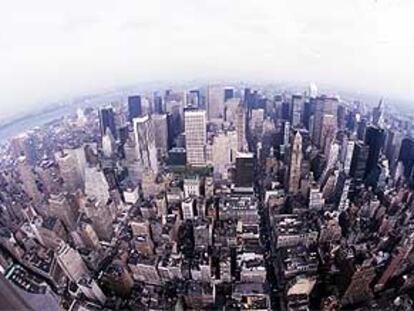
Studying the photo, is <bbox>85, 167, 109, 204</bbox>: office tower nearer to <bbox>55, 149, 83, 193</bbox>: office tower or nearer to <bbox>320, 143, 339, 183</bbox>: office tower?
<bbox>55, 149, 83, 193</bbox>: office tower

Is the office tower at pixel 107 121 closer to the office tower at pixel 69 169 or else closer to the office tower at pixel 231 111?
the office tower at pixel 69 169

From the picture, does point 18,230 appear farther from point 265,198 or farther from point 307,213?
point 307,213

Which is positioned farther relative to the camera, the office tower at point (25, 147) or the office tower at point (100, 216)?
the office tower at point (100, 216)

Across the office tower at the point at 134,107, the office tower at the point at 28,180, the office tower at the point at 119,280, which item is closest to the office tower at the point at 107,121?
the office tower at the point at 134,107

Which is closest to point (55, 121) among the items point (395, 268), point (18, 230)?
point (18, 230)

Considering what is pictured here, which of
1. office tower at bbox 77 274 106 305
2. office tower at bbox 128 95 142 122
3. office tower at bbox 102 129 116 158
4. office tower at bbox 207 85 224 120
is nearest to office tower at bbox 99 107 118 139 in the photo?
office tower at bbox 102 129 116 158

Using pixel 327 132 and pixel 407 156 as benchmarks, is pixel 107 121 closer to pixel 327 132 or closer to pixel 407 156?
pixel 327 132
